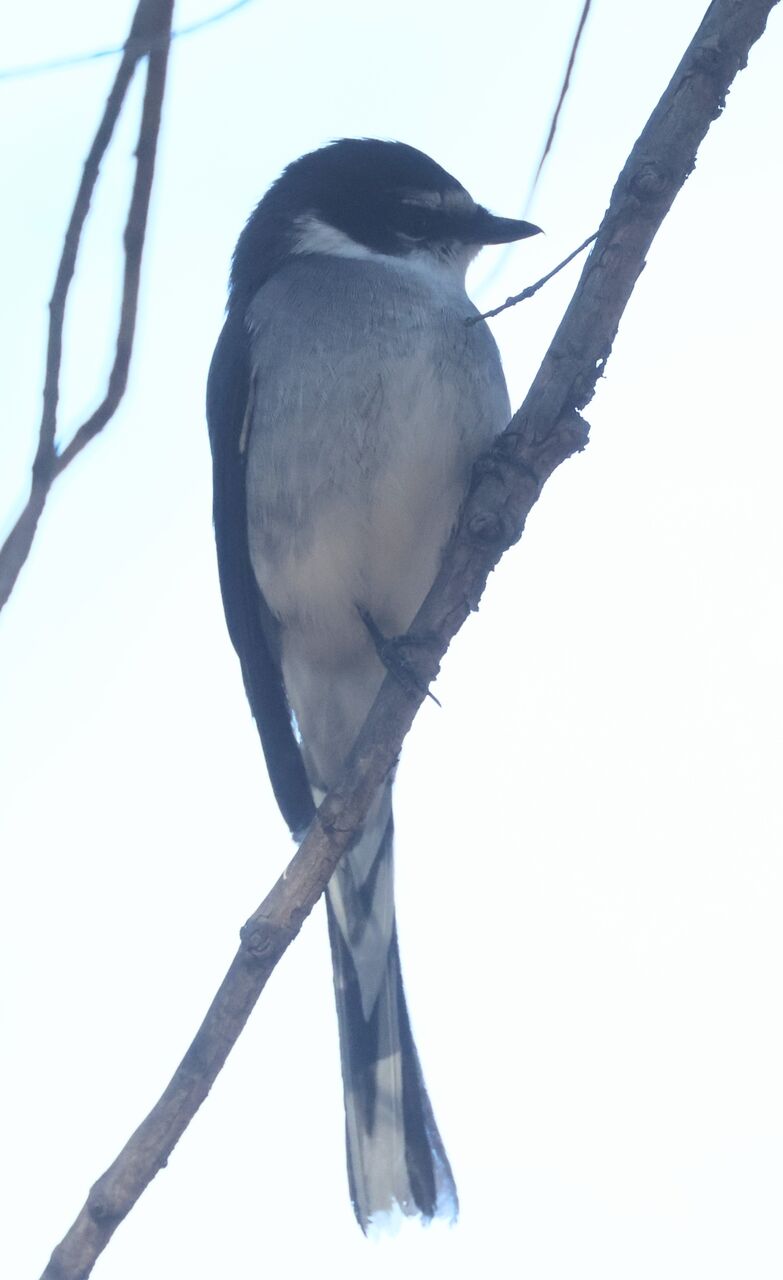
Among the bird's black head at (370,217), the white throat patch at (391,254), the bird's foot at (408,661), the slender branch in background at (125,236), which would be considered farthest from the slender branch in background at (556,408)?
the bird's black head at (370,217)

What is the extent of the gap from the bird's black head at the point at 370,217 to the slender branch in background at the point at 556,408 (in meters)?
1.70

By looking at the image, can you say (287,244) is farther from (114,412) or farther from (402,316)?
(114,412)

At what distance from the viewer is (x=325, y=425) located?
4707 millimetres

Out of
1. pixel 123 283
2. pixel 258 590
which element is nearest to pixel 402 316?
pixel 258 590

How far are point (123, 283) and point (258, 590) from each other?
2.93m

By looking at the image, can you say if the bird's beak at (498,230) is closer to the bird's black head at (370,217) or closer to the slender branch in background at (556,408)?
the bird's black head at (370,217)

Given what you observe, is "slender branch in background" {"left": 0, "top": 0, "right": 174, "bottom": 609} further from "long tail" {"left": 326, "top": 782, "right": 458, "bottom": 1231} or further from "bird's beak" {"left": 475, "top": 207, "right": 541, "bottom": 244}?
"bird's beak" {"left": 475, "top": 207, "right": 541, "bottom": 244}

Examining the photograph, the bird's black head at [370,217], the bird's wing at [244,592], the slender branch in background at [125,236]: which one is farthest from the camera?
the bird's black head at [370,217]

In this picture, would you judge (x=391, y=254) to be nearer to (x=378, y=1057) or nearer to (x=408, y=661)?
(x=408, y=661)

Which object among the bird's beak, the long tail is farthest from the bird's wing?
the bird's beak

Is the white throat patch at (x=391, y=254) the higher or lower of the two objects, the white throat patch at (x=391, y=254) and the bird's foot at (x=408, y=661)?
the higher

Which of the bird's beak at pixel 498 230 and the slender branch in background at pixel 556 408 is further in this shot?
the bird's beak at pixel 498 230

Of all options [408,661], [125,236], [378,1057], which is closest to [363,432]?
[408,661]

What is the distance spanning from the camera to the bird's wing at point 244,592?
5.18 metres
